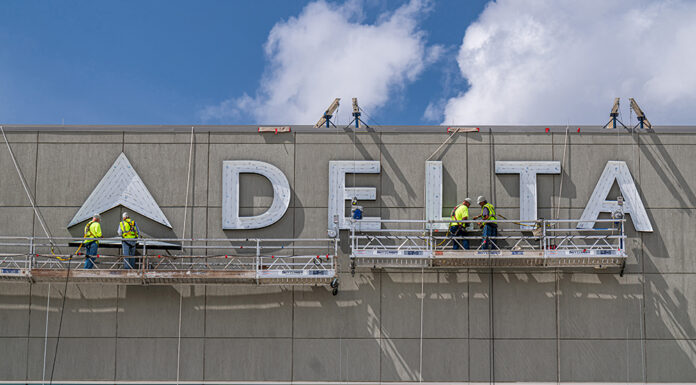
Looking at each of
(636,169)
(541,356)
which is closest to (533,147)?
(636,169)

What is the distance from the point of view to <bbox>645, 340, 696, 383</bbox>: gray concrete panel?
60.8ft

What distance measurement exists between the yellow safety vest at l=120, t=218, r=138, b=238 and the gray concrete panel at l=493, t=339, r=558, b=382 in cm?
1091

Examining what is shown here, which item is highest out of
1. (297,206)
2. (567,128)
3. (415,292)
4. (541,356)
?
(567,128)

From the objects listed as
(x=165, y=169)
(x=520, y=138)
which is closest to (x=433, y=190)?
(x=520, y=138)

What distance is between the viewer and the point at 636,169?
19.3 m

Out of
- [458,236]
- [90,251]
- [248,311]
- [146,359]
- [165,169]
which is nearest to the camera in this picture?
[90,251]

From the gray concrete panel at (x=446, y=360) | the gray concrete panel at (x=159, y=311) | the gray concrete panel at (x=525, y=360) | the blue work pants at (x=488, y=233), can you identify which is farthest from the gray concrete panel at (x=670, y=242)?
the gray concrete panel at (x=159, y=311)

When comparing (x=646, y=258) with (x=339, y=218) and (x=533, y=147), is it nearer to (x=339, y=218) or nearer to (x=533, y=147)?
(x=533, y=147)

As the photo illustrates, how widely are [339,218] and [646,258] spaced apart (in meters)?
9.12

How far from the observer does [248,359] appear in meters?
18.7

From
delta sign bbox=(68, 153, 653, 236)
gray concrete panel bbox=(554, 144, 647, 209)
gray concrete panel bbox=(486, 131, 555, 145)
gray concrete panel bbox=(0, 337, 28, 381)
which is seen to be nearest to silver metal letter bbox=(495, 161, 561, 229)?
delta sign bbox=(68, 153, 653, 236)

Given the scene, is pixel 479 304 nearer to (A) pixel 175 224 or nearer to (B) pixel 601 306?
(B) pixel 601 306

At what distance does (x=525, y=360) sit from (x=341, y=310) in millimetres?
5528

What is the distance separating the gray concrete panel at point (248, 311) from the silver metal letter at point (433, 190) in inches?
188
